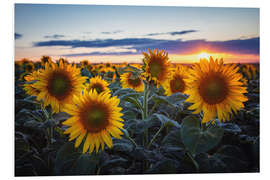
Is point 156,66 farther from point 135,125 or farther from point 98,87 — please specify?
point 98,87

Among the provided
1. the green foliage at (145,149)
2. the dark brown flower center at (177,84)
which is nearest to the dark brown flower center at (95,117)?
the green foliage at (145,149)

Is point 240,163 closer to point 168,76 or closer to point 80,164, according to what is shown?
point 168,76

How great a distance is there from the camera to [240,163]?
1.82 metres

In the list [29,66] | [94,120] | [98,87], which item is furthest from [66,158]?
[29,66]

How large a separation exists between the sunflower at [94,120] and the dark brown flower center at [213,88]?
0.67m

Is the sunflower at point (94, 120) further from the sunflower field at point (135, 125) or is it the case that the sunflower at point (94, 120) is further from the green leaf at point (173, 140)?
the green leaf at point (173, 140)

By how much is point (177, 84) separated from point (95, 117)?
1000 millimetres

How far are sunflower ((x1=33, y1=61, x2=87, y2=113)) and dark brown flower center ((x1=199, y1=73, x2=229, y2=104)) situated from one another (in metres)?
1.02

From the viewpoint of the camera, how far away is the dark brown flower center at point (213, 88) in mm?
1788

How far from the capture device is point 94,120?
171 centimetres
